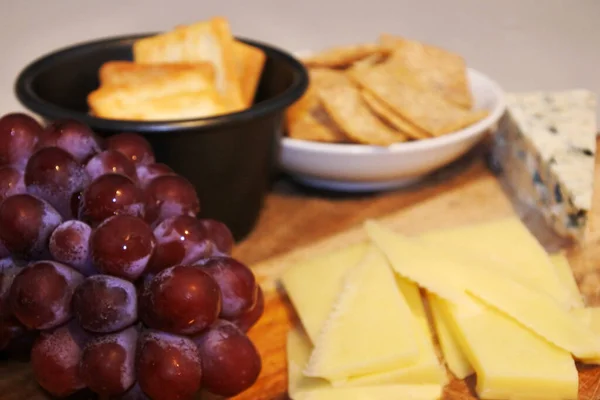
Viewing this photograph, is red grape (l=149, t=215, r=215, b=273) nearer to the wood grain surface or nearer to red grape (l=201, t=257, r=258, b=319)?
red grape (l=201, t=257, r=258, b=319)

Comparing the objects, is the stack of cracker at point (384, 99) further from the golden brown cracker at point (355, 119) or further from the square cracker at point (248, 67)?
the square cracker at point (248, 67)

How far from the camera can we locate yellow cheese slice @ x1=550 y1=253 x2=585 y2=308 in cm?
79

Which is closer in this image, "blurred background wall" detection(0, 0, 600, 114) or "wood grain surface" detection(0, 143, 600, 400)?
"wood grain surface" detection(0, 143, 600, 400)

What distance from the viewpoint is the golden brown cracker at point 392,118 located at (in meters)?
1.03

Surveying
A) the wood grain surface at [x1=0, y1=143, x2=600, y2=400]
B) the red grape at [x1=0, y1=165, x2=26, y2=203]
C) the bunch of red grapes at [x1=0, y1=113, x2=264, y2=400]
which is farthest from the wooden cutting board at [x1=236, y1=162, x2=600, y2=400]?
the red grape at [x1=0, y1=165, x2=26, y2=203]

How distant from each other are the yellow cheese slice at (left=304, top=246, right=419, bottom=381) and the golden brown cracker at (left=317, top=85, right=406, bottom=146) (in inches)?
11.8

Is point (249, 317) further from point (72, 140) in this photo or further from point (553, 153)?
point (553, 153)

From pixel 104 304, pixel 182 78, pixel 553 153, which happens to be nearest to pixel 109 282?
pixel 104 304

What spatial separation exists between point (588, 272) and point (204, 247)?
55 centimetres

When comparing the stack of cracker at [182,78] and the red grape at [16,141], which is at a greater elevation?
the red grape at [16,141]

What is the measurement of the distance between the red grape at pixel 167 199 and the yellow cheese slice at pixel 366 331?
0.21 meters

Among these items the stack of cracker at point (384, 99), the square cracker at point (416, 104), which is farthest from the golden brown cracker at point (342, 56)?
the square cracker at point (416, 104)

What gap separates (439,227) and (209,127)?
42cm

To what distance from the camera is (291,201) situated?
1087 millimetres
